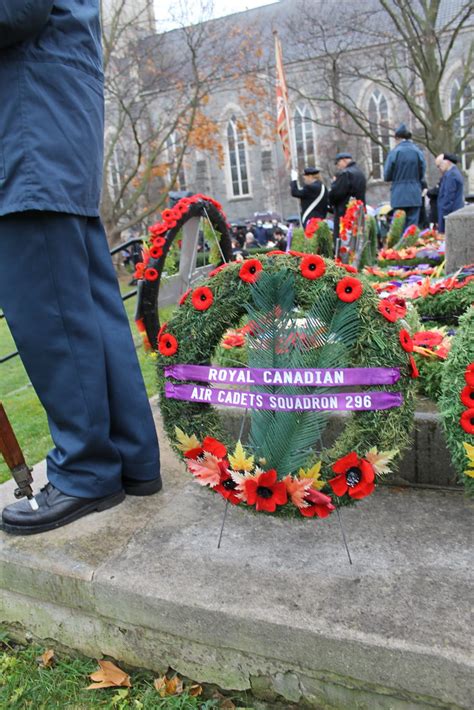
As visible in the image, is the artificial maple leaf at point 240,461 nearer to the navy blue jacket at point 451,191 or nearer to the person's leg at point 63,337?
the person's leg at point 63,337

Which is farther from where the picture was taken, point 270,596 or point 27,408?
point 27,408

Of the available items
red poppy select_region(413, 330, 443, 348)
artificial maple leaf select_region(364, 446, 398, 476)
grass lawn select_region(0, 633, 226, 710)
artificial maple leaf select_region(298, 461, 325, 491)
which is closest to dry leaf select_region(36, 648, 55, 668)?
grass lawn select_region(0, 633, 226, 710)

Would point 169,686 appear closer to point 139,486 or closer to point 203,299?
point 139,486

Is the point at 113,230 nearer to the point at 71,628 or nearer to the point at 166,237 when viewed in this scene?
the point at 166,237

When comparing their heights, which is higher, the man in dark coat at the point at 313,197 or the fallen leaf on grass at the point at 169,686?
the man in dark coat at the point at 313,197

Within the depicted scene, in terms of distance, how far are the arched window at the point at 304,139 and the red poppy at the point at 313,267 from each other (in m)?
38.0

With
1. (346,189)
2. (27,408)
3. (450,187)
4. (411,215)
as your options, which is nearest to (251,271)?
(27,408)

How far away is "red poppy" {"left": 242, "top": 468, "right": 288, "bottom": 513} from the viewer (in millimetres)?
2021

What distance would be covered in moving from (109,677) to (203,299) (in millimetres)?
1280

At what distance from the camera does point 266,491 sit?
2.04 metres

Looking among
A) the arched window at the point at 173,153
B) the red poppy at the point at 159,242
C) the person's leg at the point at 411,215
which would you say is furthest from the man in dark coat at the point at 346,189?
the arched window at the point at 173,153

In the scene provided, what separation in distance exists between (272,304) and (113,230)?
15.6 m

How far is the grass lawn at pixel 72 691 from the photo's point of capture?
1936 mm

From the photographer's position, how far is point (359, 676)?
1.72 meters
